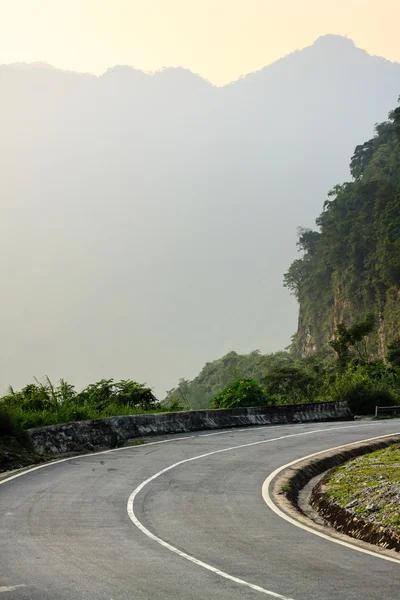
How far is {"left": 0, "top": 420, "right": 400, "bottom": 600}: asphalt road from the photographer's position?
7910 millimetres

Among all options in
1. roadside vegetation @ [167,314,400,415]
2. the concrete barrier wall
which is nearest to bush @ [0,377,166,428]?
the concrete barrier wall

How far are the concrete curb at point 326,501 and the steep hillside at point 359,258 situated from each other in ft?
205

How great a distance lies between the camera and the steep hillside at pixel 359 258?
8312 centimetres

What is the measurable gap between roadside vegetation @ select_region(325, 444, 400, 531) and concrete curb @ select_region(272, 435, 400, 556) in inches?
6.9

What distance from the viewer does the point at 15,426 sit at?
20.4 m

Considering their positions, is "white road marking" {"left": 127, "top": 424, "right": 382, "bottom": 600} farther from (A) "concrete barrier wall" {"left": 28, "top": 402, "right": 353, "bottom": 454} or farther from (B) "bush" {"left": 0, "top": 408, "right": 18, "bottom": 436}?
(B) "bush" {"left": 0, "top": 408, "right": 18, "bottom": 436}

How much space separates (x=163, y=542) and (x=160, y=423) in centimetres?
1629

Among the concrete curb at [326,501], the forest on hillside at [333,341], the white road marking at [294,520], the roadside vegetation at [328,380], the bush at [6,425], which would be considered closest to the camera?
the white road marking at [294,520]

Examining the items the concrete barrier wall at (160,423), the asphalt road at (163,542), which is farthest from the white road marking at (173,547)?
the concrete barrier wall at (160,423)

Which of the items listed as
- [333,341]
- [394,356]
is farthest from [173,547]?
[394,356]

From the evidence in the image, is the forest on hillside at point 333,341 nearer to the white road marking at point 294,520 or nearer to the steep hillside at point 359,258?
the steep hillside at point 359,258

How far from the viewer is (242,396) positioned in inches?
1371

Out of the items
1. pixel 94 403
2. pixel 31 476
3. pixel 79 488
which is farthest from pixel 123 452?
pixel 94 403

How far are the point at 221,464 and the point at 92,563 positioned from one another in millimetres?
9969
